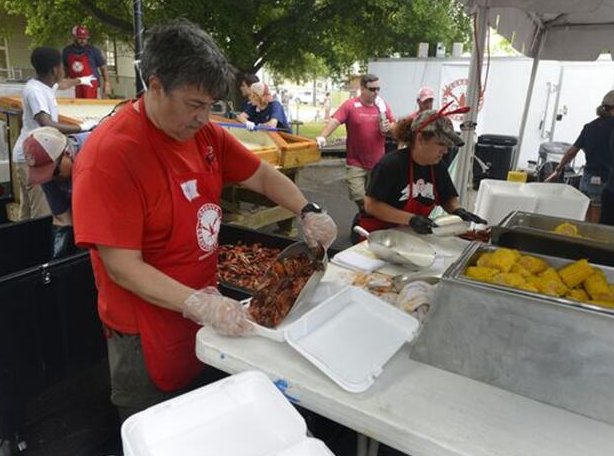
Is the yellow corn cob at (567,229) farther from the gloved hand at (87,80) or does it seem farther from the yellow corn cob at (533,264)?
the gloved hand at (87,80)

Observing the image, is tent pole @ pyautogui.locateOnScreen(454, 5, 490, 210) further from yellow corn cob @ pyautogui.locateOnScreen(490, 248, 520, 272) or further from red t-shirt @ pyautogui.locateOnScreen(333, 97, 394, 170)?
yellow corn cob @ pyautogui.locateOnScreen(490, 248, 520, 272)

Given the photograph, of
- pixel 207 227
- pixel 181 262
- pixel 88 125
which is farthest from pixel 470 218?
pixel 88 125

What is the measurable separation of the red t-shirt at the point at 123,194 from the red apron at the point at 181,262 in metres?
0.03

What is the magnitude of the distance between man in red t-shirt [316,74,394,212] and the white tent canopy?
5.51 ft

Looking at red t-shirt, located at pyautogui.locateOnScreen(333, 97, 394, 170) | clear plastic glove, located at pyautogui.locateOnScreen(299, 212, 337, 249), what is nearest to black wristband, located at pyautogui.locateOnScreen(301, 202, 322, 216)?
clear plastic glove, located at pyautogui.locateOnScreen(299, 212, 337, 249)

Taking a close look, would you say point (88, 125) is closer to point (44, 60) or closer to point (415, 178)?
point (44, 60)

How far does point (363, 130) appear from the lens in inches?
229

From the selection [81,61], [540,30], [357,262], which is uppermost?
[540,30]

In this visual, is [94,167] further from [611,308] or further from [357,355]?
[611,308]

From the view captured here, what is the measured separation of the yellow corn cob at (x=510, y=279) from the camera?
1370mm

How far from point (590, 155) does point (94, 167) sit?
6105 mm

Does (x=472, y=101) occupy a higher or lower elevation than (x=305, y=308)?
higher

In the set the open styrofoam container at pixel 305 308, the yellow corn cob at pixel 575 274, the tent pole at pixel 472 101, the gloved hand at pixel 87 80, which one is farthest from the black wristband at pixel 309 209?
the gloved hand at pixel 87 80

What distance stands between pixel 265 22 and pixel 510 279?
1287cm
